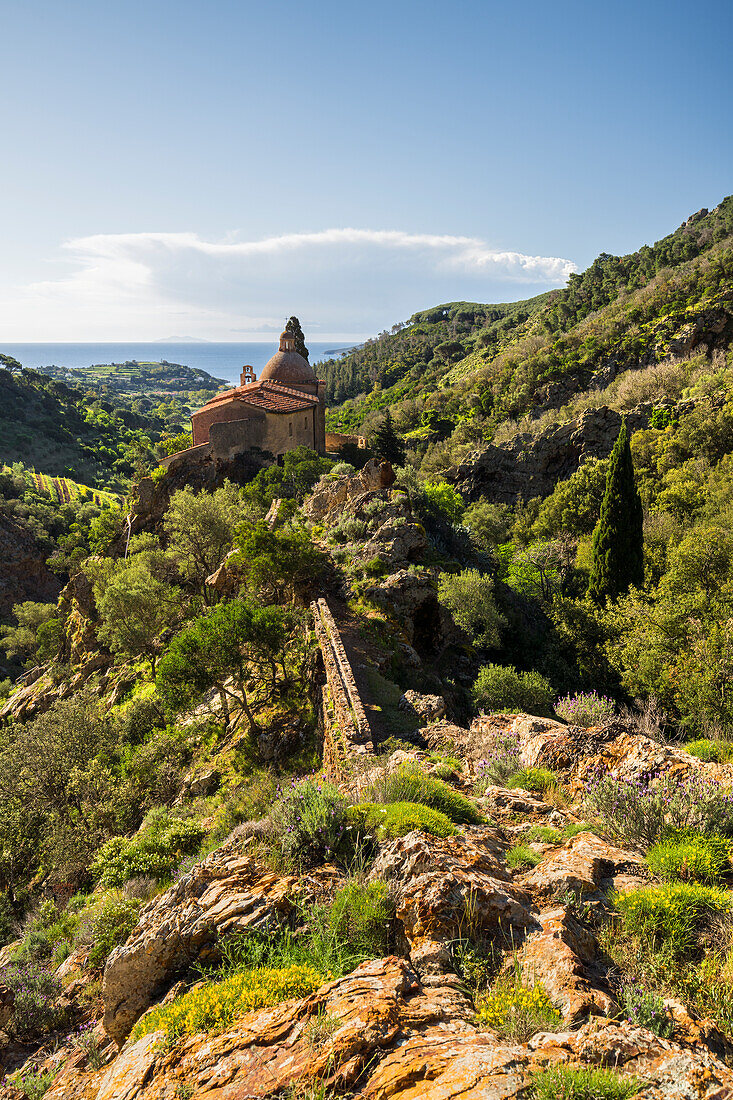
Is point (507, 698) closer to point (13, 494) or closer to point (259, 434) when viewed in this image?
point (259, 434)

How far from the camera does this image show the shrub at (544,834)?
6161 mm

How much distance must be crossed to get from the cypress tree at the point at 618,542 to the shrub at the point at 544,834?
20.5 m

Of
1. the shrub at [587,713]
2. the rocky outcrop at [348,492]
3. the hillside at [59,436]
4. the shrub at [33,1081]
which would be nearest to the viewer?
the shrub at [33,1081]

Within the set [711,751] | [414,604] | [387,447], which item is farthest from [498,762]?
[387,447]

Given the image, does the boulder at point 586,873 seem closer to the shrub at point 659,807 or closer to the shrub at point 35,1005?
the shrub at point 659,807

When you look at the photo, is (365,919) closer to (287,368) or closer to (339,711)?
(339,711)

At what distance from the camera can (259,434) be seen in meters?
45.8

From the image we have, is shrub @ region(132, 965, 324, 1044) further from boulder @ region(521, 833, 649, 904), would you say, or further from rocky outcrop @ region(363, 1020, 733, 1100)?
boulder @ region(521, 833, 649, 904)

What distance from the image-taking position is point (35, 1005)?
7.09 metres

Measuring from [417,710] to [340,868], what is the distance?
7344 millimetres

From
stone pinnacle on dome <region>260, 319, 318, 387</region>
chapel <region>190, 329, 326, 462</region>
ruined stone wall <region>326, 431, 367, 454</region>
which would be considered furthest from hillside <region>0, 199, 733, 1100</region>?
stone pinnacle on dome <region>260, 319, 318, 387</region>

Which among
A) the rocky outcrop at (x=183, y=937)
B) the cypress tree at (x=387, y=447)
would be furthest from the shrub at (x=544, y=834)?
the cypress tree at (x=387, y=447)

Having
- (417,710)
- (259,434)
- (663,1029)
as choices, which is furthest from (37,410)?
(663,1029)

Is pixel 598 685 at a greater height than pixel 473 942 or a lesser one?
lesser
